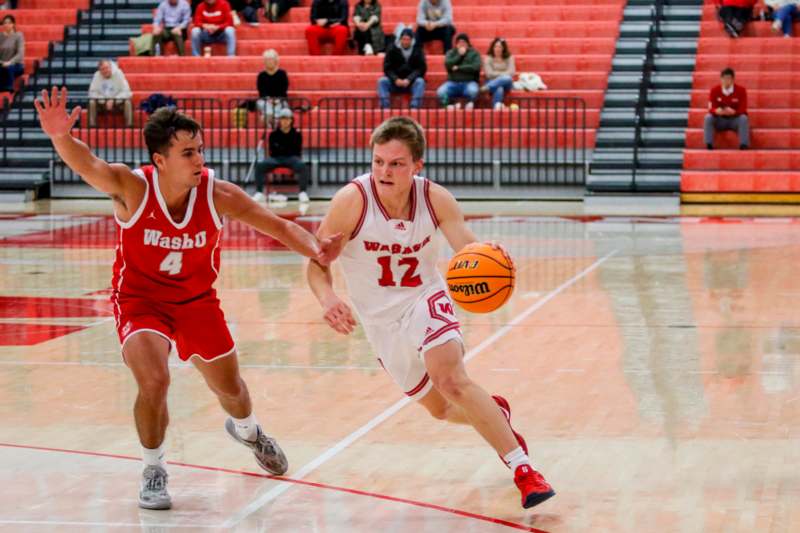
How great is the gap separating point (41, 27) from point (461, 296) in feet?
76.2

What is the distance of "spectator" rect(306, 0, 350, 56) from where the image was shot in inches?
987

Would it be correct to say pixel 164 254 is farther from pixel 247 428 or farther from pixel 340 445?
pixel 340 445

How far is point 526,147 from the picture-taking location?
2309 cm

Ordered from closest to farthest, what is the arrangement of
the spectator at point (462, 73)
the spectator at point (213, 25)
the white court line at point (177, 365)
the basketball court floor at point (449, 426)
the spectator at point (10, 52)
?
the basketball court floor at point (449, 426), the white court line at point (177, 365), the spectator at point (462, 73), the spectator at point (10, 52), the spectator at point (213, 25)

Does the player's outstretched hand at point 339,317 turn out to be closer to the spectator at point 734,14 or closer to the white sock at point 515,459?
the white sock at point 515,459

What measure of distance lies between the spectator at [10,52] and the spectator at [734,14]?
12.8 metres

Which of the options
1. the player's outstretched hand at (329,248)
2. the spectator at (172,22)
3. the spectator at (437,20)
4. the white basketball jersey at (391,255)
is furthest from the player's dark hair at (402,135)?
the spectator at (172,22)

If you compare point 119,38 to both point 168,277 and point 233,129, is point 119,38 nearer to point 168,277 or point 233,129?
point 233,129

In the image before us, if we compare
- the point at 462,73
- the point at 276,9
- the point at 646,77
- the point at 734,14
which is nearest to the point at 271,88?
the point at 462,73

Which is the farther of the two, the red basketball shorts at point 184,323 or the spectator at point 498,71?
the spectator at point 498,71

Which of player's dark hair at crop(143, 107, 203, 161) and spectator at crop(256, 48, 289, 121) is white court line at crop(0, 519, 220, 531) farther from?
spectator at crop(256, 48, 289, 121)

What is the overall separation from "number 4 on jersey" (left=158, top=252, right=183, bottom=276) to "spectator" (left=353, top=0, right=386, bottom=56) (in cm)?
1933

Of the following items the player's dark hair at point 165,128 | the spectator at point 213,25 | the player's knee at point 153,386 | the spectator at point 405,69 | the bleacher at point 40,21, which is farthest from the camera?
the bleacher at point 40,21

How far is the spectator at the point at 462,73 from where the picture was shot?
75.9ft
